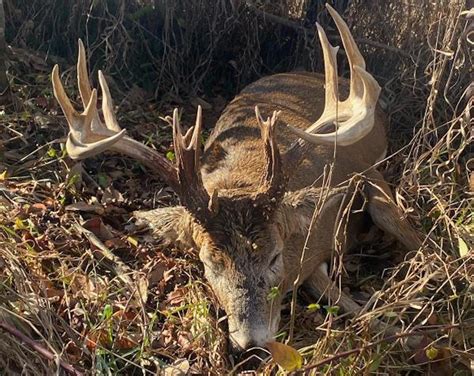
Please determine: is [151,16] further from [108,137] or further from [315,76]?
[108,137]

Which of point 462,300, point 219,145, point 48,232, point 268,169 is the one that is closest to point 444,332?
point 462,300

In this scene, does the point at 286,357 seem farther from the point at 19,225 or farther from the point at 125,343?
the point at 19,225

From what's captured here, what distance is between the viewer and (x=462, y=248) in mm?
4289

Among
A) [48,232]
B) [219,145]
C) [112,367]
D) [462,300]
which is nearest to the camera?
[112,367]

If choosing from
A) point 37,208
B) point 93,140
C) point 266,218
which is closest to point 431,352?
point 266,218

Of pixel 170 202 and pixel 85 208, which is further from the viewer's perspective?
pixel 170 202

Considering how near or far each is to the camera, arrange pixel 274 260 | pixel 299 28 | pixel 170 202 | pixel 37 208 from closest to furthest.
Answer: pixel 274 260 → pixel 37 208 → pixel 170 202 → pixel 299 28

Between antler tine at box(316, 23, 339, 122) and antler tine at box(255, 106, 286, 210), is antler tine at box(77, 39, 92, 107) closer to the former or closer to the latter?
antler tine at box(255, 106, 286, 210)

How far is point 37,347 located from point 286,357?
4.01 ft

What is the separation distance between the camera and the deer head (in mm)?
4008

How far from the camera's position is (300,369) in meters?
3.49

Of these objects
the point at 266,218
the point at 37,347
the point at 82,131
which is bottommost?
the point at 37,347

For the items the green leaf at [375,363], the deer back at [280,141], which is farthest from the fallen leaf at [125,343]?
the green leaf at [375,363]

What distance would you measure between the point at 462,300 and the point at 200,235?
147 centimetres
